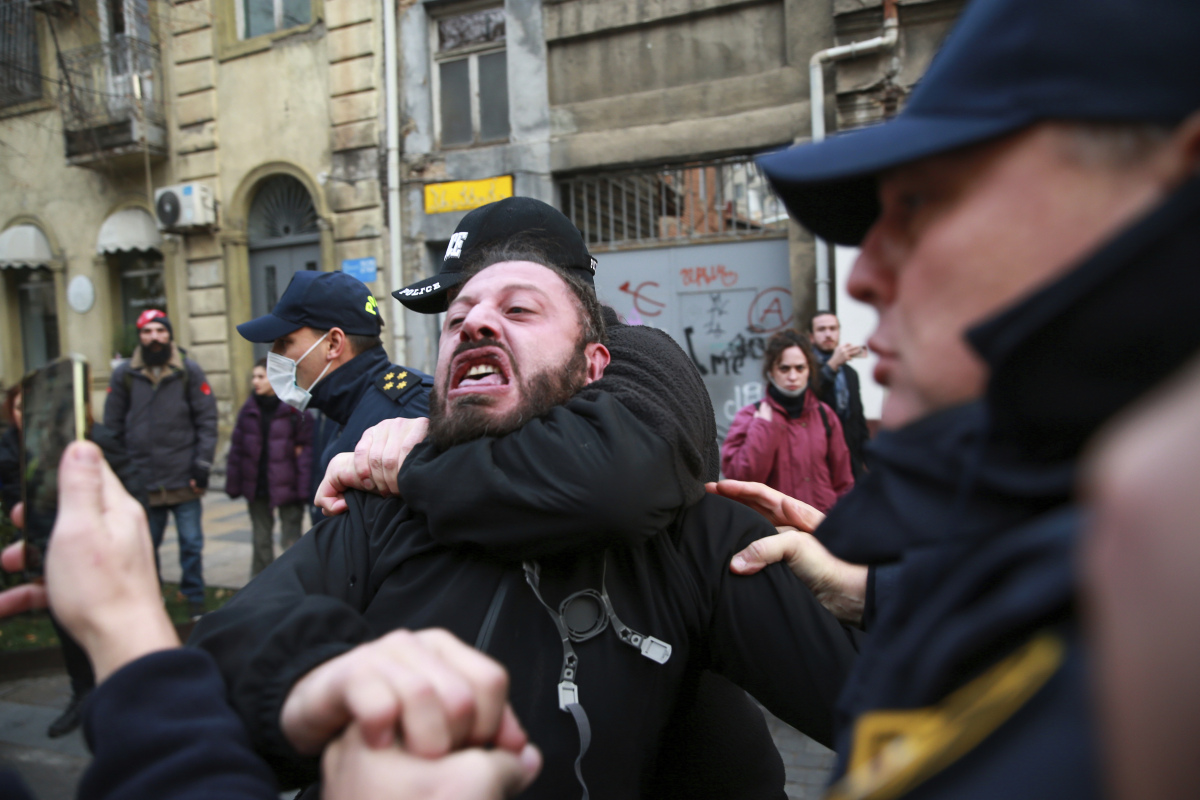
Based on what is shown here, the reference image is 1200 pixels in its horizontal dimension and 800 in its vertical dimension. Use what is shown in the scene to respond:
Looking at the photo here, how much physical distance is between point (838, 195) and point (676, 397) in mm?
645

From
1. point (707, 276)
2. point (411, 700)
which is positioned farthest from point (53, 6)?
point (411, 700)

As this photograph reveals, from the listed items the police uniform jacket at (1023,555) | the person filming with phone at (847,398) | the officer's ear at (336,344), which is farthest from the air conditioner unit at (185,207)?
the police uniform jacket at (1023,555)

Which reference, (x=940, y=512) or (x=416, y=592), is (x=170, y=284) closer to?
(x=416, y=592)

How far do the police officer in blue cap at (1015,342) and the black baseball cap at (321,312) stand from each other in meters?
3.31

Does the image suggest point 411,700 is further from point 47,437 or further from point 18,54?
point 18,54

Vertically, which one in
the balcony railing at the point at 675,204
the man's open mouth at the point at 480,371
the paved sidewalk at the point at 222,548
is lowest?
the paved sidewalk at the point at 222,548

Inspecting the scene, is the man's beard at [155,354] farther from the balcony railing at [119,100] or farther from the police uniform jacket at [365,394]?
the balcony railing at [119,100]

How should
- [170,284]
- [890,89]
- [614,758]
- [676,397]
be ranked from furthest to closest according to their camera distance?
1. [170,284]
2. [890,89]
3. [676,397]
4. [614,758]

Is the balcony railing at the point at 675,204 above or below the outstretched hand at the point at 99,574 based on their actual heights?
above

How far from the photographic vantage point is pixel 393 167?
10492mm

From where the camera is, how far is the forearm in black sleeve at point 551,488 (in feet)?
4.36

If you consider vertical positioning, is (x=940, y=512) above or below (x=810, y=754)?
above

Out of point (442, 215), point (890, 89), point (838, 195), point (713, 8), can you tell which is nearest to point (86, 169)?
point (442, 215)

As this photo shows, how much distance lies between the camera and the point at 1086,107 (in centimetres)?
63
